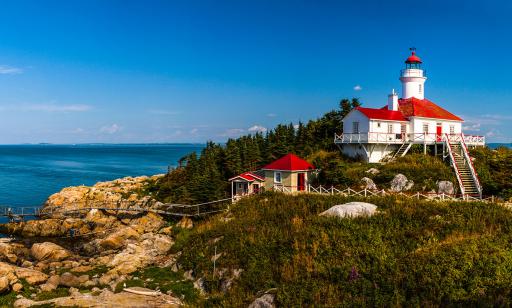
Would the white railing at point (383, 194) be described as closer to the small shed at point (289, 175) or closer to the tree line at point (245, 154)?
the small shed at point (289, 175)

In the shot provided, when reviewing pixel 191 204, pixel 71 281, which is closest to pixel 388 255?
pixel 71 281

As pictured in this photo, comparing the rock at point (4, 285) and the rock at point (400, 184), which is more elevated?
the rock at point (400, 184)

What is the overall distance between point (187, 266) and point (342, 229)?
805 centimetres

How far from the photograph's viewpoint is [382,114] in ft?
112

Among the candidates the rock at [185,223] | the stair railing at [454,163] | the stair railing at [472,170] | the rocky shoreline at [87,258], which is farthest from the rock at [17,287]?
the stair railing at [472,170]

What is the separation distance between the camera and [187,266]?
19625 millimetres

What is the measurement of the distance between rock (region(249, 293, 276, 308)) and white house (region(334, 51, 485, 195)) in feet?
69.2

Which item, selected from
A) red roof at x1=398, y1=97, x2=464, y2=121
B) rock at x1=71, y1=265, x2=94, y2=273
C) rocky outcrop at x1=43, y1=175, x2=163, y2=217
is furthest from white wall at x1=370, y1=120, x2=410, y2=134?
rock at x1=71, y1=265, x2=94, y2=273

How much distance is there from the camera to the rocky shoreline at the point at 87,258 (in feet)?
53.8

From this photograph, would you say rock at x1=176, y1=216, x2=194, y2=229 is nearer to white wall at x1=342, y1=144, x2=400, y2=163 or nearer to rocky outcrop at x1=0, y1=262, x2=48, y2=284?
rocky outcrop at x1=0, y1=262, x2=48, y2=284

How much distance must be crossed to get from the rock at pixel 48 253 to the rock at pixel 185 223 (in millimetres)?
8194

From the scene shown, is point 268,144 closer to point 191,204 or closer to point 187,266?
point 191,204

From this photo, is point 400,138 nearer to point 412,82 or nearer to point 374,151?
point 374,151

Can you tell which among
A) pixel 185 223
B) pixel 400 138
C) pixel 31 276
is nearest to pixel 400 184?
pixel 400 138
